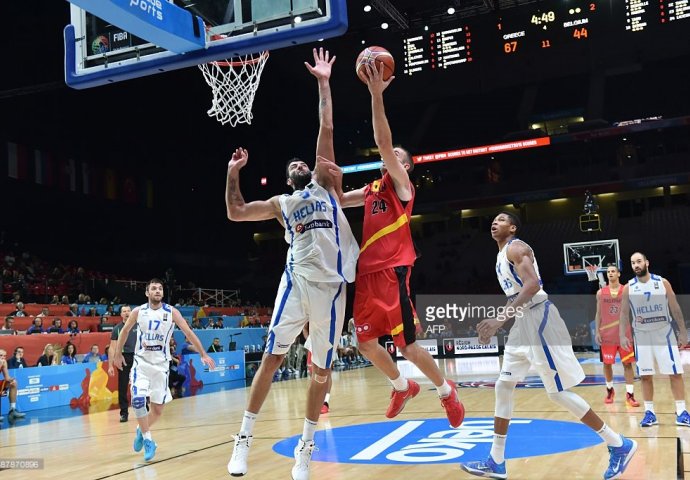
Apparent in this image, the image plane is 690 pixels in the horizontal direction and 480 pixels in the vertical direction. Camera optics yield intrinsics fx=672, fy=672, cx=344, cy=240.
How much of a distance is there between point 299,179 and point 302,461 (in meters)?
1.84

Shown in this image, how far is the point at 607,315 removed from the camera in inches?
362

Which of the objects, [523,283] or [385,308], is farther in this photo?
[523,283]

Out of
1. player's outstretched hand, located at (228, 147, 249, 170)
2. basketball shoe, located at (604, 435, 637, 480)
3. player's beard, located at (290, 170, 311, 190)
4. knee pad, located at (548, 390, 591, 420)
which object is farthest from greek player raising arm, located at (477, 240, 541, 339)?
player's outstretched hand, located at (228, 147, 249, 170)

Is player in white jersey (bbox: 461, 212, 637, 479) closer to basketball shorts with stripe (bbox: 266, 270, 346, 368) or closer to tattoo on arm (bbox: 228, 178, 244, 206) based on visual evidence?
basketball shorts with stripe (bbox: 266, 270, 346, 368)

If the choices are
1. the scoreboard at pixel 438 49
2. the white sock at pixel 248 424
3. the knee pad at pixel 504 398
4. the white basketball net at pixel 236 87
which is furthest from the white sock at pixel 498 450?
the scoreboard at pixel 438 49

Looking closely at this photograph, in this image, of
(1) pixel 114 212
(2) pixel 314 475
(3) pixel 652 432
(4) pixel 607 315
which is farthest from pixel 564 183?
(2) pixel 314 475

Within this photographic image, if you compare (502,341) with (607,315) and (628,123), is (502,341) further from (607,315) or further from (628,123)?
(607,315)

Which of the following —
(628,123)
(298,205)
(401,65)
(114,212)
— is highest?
(401,65)

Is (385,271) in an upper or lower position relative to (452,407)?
upper

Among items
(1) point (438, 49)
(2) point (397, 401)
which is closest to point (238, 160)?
(2) point (397, 401)

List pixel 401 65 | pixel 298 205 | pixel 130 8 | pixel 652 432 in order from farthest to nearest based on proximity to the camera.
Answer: pixel 401 65 → pixel 652 432 → pixel 130 8 → pixel 298 205

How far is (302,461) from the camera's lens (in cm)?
425

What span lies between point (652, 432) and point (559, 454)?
1.56 metres

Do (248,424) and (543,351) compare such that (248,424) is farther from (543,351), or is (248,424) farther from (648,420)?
(648,420)
